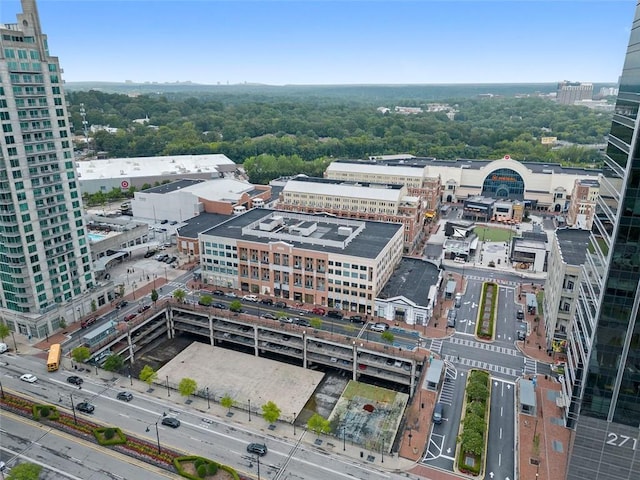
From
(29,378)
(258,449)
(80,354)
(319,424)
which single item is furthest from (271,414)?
(29,378)

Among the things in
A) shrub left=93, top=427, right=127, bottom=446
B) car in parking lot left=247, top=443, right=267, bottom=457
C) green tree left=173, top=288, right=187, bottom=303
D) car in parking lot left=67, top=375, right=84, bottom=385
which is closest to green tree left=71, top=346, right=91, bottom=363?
car in parking lot left=67, top=375, right=84, bottom=385

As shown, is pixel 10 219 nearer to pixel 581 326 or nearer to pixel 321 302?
pixel 321 302

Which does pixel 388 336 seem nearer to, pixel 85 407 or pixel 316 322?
pixel 316 322

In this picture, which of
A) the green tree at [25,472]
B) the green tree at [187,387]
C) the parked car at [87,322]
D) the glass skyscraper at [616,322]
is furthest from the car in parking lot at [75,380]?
the glass skyscraper at [616,322]

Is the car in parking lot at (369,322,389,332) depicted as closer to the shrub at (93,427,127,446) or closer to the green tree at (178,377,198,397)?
the green tree at (178,377,198,397)

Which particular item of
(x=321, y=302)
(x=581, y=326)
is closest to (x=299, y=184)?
(x=321, y=302)

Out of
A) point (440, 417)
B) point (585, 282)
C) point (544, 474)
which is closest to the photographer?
point (544, 474)

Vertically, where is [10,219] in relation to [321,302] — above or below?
above
